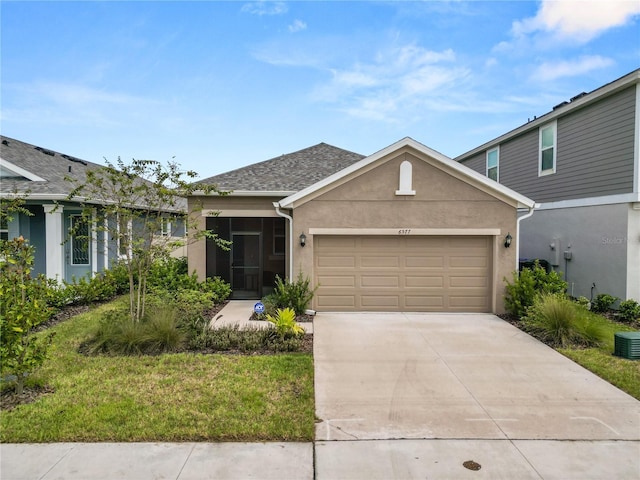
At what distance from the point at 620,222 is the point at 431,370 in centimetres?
766

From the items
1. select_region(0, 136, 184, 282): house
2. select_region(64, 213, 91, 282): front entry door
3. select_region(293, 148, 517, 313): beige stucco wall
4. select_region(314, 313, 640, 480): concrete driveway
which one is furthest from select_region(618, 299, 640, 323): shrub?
select_region(64, 213, 91, 282): front entry door

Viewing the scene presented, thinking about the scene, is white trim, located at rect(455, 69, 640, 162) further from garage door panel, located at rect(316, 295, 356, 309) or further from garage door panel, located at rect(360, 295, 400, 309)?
garage door panel, located at rect(316, 295, 356, 309)

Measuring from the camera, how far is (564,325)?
8547 mm

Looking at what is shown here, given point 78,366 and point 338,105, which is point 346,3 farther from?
point 78,366

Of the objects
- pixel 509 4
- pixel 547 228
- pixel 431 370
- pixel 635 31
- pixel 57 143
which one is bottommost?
pixel 431 370

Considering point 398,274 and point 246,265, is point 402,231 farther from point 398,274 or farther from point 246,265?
point 246,265

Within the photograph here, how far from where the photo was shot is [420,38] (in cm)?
1288

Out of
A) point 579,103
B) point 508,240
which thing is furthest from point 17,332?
point 579,103

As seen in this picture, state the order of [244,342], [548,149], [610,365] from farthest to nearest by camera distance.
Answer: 1. [548,149]
2. [244,342]
3. [610,365]

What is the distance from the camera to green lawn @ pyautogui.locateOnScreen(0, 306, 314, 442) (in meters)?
4.62

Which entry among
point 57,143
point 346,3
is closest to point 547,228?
point 346,3

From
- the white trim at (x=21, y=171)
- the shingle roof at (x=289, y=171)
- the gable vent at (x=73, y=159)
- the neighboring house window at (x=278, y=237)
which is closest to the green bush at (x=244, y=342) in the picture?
the neighboring house window at (x=278, y=237)

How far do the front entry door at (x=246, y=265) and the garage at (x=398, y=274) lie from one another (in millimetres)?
2658

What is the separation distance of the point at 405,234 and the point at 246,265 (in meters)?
5.03
